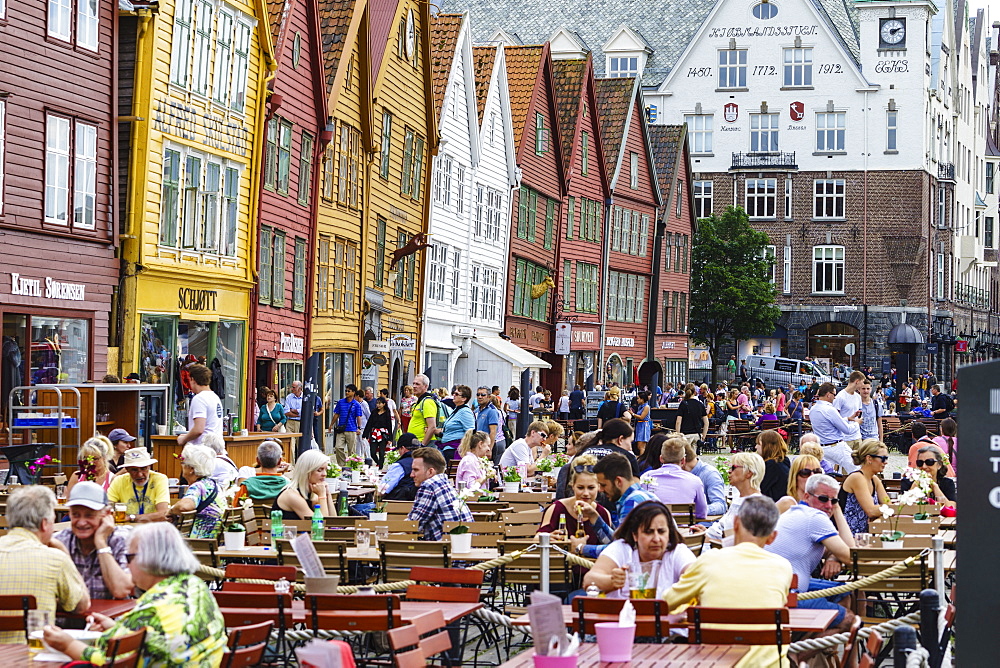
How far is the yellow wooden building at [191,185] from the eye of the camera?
2611 centimetres

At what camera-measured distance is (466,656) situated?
1210 cm

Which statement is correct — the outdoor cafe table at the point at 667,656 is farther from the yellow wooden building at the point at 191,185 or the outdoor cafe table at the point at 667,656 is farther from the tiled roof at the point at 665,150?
the tiled roof at the point at 665,150

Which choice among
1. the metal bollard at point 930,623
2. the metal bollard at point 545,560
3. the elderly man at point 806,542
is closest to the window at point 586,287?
the metal bollard at point 545,560

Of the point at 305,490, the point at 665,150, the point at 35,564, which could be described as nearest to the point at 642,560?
the point at 35,564

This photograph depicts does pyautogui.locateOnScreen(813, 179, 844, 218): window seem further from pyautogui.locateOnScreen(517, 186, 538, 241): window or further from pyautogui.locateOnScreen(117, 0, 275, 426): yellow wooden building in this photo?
pyautogui.locateOnScreen(117, 0, 275, 426): yellow wooden building

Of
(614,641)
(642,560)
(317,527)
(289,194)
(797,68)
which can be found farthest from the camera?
(797,68)

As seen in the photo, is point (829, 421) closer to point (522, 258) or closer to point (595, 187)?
point (522, 258)

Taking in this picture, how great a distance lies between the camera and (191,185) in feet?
Result: 92.5

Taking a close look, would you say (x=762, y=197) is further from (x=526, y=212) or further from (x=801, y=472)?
(x=801, y=472)

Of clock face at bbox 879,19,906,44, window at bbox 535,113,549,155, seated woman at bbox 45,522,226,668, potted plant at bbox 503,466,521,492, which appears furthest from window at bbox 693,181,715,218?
seated woman at bbox 45,522,226,668

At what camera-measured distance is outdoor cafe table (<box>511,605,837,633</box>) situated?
8523 millimetres

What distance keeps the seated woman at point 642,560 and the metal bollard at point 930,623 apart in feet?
4.71

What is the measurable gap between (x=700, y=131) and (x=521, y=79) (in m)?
33.4

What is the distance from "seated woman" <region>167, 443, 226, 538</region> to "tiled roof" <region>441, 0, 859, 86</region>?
70616 millimetres
